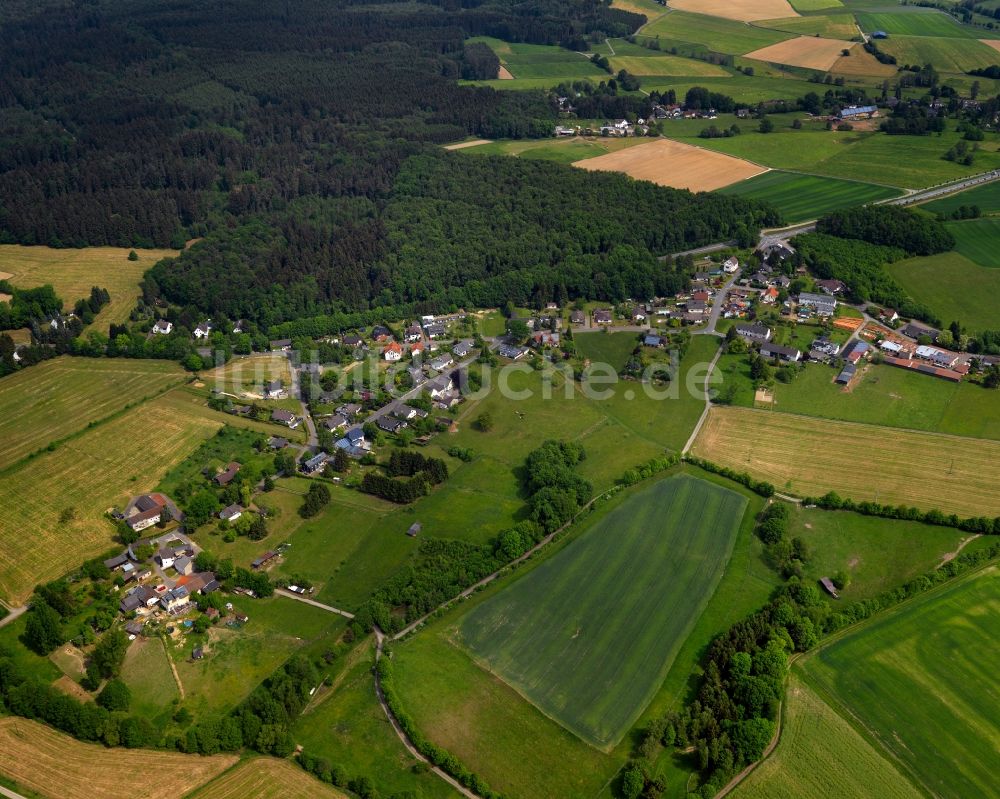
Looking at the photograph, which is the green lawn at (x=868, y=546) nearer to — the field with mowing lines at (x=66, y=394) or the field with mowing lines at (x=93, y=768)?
the field with mowing lines at (x=93, y=768)

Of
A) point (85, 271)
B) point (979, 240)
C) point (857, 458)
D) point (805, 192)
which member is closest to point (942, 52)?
point (805, 192)

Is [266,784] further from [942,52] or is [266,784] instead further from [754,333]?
[942,52]

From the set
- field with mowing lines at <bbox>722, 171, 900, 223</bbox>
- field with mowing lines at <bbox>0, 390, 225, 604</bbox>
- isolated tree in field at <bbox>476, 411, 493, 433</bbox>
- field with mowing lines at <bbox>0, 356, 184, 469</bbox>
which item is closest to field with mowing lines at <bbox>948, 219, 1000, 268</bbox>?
field with mowing lines at <bbox>722, 171, 900, 223</bbox>

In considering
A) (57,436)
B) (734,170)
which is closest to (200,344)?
(57,436)

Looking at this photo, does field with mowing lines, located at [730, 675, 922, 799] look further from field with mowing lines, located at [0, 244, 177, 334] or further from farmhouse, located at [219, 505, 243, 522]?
field with mowing lines, located at [0, 244, 177, 334]

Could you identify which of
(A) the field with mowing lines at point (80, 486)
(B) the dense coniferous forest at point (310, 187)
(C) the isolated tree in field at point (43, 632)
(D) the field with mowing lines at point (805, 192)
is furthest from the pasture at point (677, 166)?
(C) the isolated tree in field at point (43, 632)

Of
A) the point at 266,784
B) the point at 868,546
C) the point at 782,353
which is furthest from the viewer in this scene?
the point at 782,353
